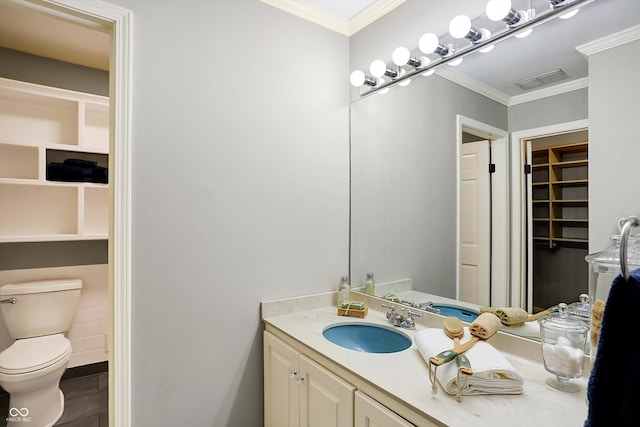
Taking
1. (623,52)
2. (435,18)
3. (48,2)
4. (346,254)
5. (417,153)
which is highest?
(435,18)

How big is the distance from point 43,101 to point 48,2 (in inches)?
64.4

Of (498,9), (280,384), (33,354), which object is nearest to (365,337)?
(280,384)

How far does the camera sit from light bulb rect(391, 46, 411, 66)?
5.29 feet

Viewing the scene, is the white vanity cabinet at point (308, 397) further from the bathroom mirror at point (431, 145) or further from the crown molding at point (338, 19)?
the crown molding at point (338, 19)

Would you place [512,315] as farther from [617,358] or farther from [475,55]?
[475,55]

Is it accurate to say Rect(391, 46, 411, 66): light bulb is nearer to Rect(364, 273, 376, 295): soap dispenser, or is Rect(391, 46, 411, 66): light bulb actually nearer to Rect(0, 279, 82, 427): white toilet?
Rect(364, 273, 376, 295): soap dispenser

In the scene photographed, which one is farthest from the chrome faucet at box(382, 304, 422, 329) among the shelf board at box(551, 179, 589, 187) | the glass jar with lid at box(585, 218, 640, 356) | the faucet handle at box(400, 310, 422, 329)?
the shelf board at box(551, 179, 589, 187)

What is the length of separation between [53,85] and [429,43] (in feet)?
8.69

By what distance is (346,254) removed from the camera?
6.45ft

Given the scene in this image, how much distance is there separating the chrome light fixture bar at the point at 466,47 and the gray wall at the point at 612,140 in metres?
0.21

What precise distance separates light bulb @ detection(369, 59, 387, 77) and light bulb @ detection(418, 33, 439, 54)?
250mm

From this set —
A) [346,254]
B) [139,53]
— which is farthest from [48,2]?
[346,254]

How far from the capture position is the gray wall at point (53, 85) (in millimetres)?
2330

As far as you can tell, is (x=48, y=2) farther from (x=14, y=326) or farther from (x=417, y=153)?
(x=14, y=326)
